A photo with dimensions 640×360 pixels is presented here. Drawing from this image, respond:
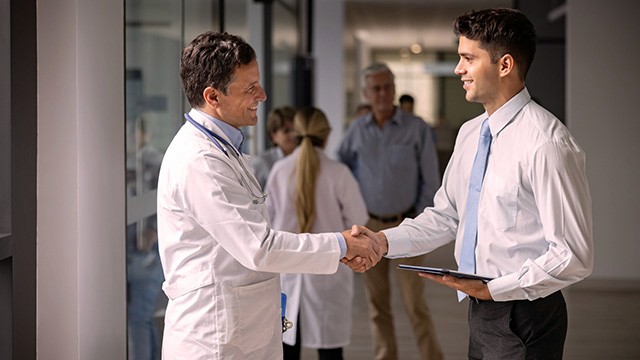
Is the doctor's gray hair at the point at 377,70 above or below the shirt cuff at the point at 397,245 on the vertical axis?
above

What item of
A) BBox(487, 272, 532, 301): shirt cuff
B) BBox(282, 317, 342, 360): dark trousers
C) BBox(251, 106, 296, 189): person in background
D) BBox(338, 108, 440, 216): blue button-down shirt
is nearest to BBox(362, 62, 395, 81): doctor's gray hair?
BBox(338, 108, 440, 216): blue button-down shirt

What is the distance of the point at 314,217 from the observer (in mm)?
5238

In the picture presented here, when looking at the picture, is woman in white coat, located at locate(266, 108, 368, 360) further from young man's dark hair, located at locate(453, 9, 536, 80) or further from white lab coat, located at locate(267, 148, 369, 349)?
young man's dark hair, located at locate(453, 9, 536, 80)

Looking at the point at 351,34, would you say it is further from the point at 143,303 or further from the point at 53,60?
the point at 53,60

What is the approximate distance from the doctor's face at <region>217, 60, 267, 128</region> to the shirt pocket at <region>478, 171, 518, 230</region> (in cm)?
78

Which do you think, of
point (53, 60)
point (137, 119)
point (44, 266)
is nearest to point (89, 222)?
point (44, 266)

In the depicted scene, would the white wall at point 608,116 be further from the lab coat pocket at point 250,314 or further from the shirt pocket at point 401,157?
the lab coat pocket at point 250,314

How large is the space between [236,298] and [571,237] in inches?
38.9

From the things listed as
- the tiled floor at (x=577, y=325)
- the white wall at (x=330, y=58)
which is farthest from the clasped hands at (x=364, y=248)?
the white wall at (x=330, y=58)

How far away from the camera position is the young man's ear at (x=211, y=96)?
2928mm

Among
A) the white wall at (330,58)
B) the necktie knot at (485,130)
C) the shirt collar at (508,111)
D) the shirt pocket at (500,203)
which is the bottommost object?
the shirt pocket at (500,203)

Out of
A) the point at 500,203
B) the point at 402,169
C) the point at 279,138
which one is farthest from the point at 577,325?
the point at 500,203

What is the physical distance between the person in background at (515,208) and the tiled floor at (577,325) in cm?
376

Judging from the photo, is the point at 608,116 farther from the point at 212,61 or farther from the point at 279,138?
the point at 212,61
